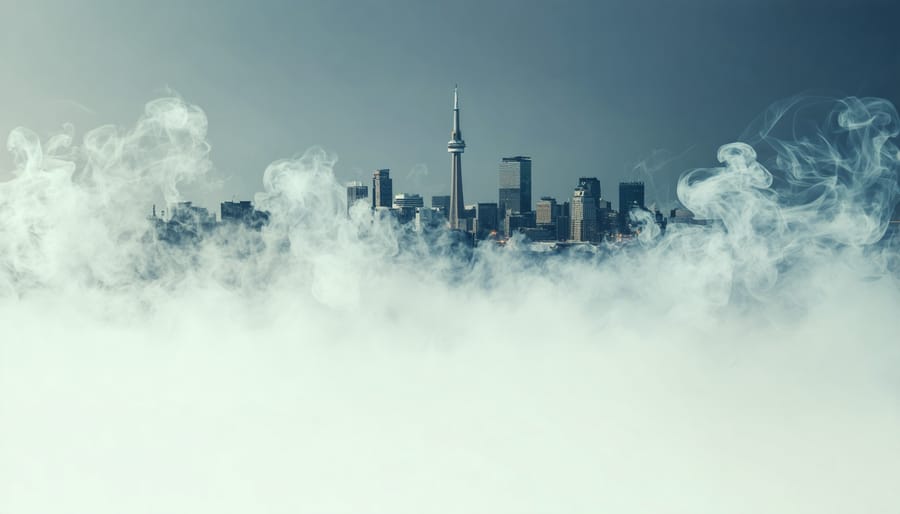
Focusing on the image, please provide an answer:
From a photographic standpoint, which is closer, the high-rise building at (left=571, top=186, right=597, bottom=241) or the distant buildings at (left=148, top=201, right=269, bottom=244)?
the distant buildings at (left=148, top=201, right=269, bottom=244)

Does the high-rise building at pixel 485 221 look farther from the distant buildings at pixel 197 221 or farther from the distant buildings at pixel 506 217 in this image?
the distant buildings at pixel 197 221

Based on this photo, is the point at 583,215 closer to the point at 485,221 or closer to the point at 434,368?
the point at 485,221

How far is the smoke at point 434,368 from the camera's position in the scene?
44.1ft

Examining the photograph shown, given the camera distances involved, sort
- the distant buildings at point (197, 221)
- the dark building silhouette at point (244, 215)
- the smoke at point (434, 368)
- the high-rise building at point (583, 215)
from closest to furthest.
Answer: the smoke at point (434, 368)
the distant buildings at point (197, 221)
the dark building silhouette at point (244, 215)
the high-rise building at point (583, 215)

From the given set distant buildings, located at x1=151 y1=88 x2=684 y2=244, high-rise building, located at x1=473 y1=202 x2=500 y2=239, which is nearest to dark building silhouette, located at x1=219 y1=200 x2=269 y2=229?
distant buildings, located at x1=151 y1=88 x2=684 y2=244

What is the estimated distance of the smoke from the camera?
13.4 meters

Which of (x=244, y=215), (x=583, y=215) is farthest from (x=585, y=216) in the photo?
(x=244, y=215)

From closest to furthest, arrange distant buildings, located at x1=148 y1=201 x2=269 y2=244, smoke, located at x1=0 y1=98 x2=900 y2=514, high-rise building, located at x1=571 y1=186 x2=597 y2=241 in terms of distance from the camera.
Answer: smoke, located at x1=0 y1=98 x2=900 y2=514
distant buildings, located at x1=148 y1=201 x2=269 y2=244
high-rise building, located at x1=571 y1=186 x2=597 y2=241

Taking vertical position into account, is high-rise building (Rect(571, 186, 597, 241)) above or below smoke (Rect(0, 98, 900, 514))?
above

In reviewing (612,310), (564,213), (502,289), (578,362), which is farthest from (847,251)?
(564,213)

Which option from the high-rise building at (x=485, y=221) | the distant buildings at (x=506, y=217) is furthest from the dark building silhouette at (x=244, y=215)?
the high-rise building at (x=485, y=221)

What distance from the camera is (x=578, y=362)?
18422mm

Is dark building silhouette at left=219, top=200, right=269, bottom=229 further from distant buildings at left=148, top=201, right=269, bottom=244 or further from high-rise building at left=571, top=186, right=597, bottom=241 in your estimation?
high-rise building at left=571, top=186, right=597, bottom=241

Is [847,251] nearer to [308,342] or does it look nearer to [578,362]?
[578,362]
